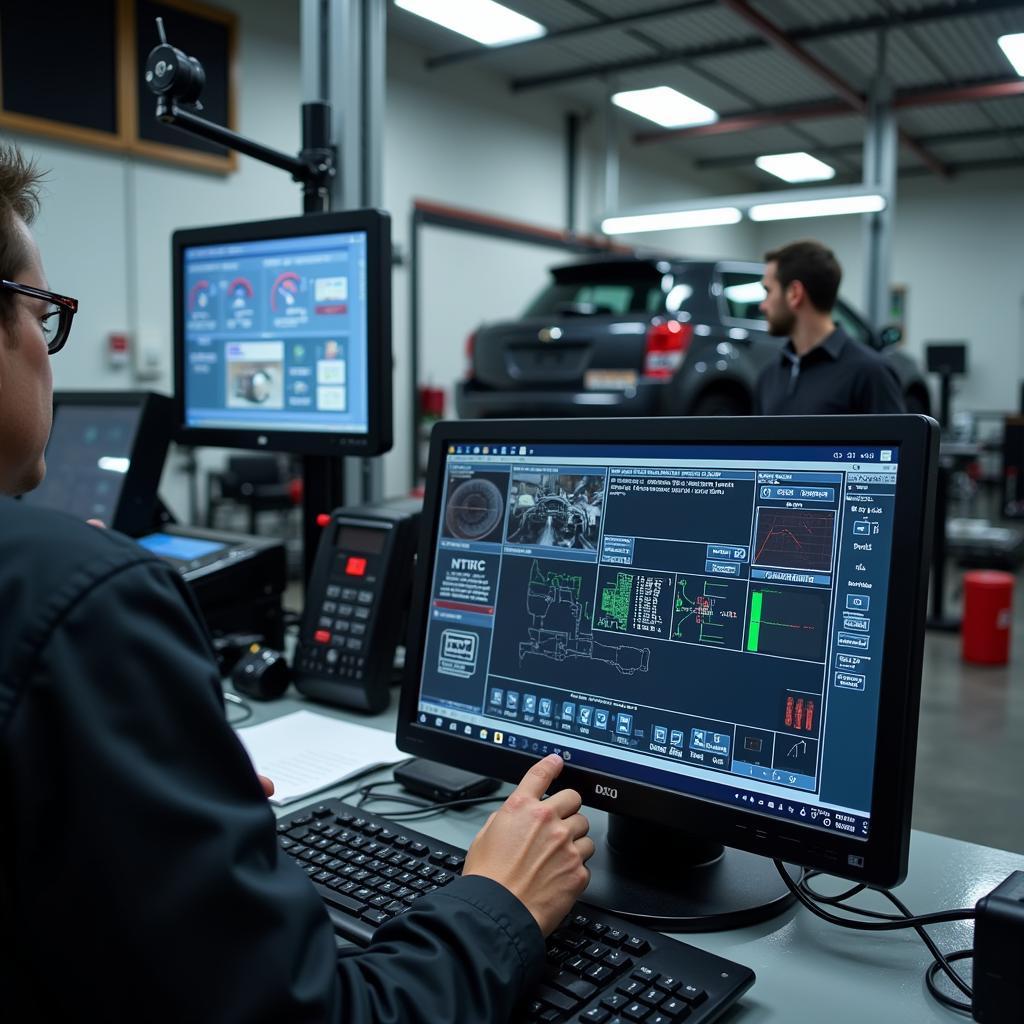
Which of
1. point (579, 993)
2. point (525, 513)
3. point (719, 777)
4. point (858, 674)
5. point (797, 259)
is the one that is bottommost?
point (579, 993)

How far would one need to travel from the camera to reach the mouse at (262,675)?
1.63 meters

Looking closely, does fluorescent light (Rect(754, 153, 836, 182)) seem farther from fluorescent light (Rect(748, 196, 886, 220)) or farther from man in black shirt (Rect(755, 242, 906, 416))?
man in black shirt (Rect(755, 242, 906, 416))

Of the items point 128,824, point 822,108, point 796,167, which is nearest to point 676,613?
point 128,824

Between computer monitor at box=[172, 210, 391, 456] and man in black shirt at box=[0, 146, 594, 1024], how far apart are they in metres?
1.06

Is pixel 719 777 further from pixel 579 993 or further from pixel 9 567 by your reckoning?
pixel 9 567

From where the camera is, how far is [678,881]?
1.01 m

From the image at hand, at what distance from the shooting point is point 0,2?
5176mm

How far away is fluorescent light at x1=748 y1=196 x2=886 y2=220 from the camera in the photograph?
6938 millimetres

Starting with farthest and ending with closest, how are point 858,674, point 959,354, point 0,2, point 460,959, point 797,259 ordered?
point 959,354, point 0,2, point 797,259, point 858,674, point 460,959

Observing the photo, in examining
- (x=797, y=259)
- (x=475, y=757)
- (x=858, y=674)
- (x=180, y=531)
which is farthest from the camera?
(x=797, y=259)

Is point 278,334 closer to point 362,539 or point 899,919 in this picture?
point 362,539

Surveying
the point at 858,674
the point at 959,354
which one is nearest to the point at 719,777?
the point at 858,674

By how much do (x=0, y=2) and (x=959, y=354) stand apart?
7.71m

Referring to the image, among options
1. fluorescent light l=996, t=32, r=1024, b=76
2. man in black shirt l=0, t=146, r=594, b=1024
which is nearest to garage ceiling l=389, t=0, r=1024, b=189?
fluorescent light l=996, t=32, r=1024, b=76
